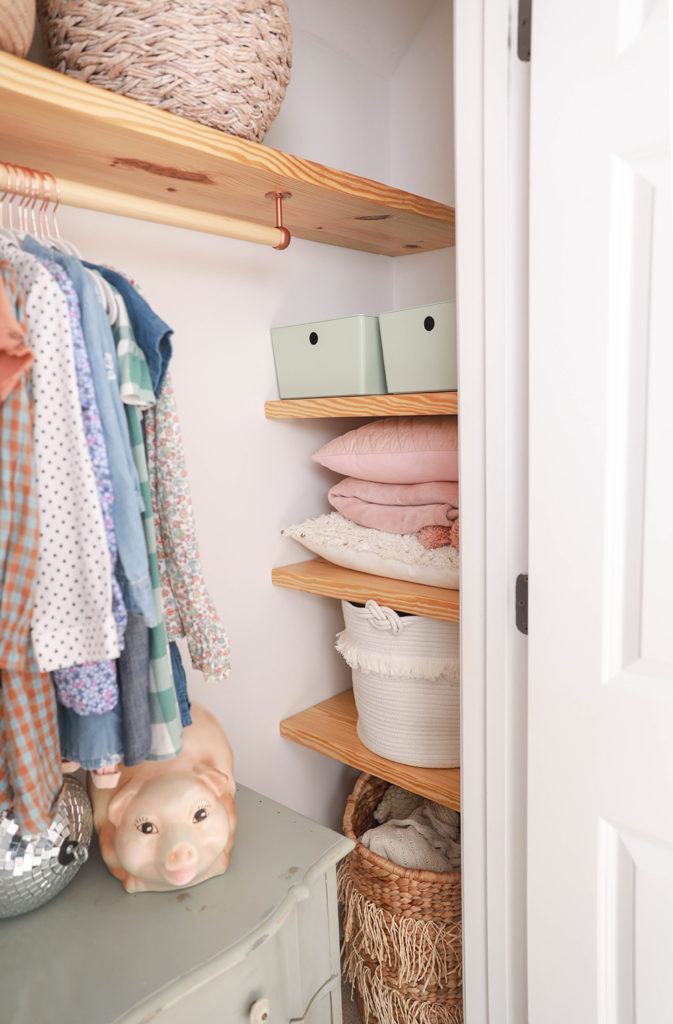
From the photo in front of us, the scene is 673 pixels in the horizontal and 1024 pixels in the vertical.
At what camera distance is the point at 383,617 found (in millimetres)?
1367

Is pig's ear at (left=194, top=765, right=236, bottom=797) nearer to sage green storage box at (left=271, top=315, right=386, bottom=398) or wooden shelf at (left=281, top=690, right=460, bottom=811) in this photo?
wooden shelf at (left=281, top=690, right=460, bottom=811)

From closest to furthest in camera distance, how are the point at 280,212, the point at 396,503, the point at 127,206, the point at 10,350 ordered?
the point at 10,350, the point at 127,206, the point at 280,212, the point at 396,503

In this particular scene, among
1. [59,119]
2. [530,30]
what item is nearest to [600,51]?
[530,30]

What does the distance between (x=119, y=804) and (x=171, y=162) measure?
920mm

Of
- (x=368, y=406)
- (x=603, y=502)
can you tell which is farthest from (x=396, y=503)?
(x=603, y=502)

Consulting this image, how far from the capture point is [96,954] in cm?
88

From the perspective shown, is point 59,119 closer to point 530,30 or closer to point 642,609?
point 530,30

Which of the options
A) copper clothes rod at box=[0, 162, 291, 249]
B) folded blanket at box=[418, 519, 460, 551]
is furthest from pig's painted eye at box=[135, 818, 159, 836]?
copper clothes rod at box=[0, 162, 291, 249]

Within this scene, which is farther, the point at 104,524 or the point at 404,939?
the point at 404,939

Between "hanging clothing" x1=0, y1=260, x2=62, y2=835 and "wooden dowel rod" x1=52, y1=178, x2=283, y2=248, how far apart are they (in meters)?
0.20

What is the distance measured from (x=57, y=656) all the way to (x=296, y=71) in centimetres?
132

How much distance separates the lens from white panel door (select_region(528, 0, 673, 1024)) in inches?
34.3

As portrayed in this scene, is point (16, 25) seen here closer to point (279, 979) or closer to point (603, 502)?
point (603, 502)

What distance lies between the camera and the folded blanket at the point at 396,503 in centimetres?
135
